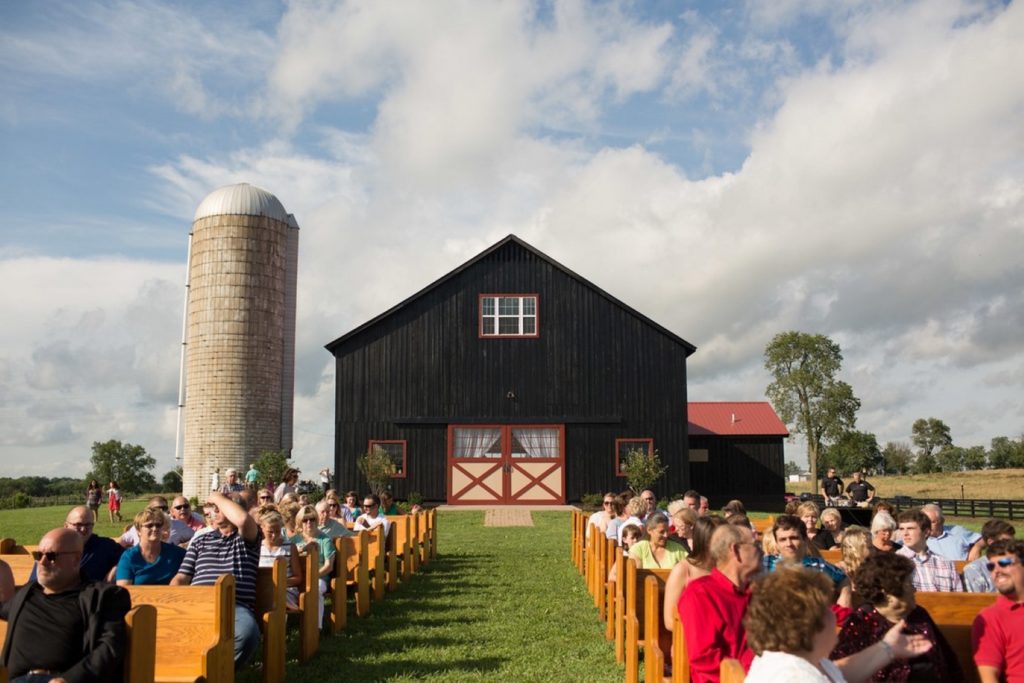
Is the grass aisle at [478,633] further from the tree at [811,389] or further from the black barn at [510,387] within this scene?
the tree at [811,389]

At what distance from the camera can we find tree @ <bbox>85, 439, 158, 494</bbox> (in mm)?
71688

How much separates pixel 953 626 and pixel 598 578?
6.28m

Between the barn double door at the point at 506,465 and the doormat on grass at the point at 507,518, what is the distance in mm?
1703

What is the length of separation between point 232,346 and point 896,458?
87.9 m

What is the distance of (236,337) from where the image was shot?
124 ft

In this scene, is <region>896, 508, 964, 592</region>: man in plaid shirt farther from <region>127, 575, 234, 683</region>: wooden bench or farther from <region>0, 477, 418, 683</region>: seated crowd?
<region>0, 477, 418, 683</region>: seated crowd

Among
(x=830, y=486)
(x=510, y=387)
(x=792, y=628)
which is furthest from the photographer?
(x=510, y=387)

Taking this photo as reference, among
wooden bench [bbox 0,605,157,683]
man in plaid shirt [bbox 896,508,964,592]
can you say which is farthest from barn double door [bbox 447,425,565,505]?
wooden bench [bbox 0,605,157,683]

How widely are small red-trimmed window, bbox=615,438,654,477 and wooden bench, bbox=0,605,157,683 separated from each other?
972 inches

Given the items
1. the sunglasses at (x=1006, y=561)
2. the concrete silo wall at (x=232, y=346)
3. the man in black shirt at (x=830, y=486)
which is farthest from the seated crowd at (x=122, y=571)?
the concrete silo wall at (x=232, y=346)

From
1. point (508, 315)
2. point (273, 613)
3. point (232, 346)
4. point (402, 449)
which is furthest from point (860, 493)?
point (232, 346)

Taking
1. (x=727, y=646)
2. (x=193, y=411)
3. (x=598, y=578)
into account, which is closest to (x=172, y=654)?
(x=727, y=646)

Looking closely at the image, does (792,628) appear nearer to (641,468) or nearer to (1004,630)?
(1004,630)

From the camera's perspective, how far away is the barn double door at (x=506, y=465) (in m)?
28.7
